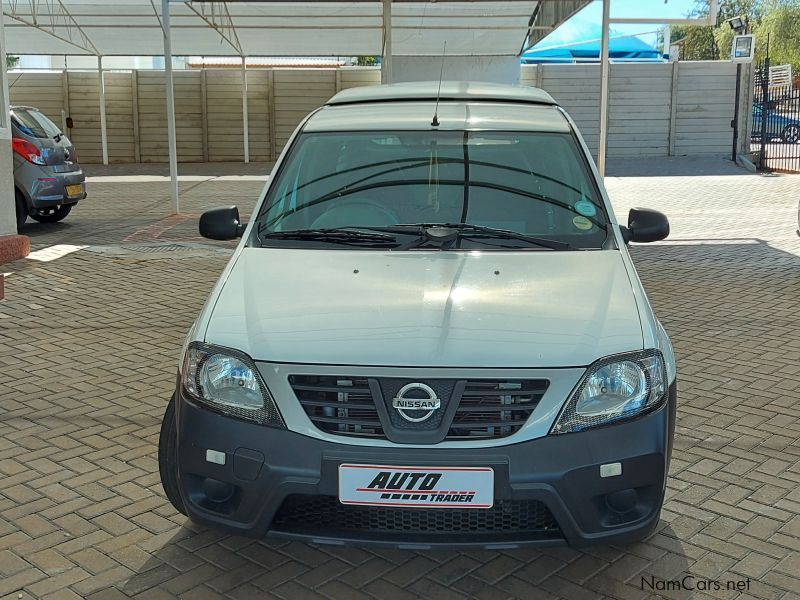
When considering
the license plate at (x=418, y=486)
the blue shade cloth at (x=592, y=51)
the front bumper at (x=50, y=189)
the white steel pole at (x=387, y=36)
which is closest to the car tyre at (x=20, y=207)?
the front bumper at (x=50, y=189)

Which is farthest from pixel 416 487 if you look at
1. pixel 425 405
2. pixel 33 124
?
pixel 33 124

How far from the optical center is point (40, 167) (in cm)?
1222

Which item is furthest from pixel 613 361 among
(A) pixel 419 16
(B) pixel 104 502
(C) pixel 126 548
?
(A) pixel 419 16

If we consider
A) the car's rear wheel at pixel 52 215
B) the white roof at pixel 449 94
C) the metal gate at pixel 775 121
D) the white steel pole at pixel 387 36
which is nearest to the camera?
the white roof at pixel 449 94

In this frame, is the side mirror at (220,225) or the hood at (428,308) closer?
the hood at (428,308)

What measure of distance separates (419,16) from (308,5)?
90.4 inches

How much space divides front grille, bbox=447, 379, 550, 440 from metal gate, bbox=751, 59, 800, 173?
20537mm

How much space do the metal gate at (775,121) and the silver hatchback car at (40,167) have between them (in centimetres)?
1568

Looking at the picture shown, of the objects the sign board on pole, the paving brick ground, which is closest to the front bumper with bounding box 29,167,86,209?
the paving brick ground

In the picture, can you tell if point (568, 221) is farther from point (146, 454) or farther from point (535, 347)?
point (146, 454)

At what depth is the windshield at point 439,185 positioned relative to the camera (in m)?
4.14

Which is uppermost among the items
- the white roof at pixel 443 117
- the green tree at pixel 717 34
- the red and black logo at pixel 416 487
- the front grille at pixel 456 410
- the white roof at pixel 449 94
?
the green tree at pixel 717 34

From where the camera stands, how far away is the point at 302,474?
2951 millimetres

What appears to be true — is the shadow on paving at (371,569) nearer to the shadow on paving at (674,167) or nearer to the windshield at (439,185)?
the windshield at (439,185)
